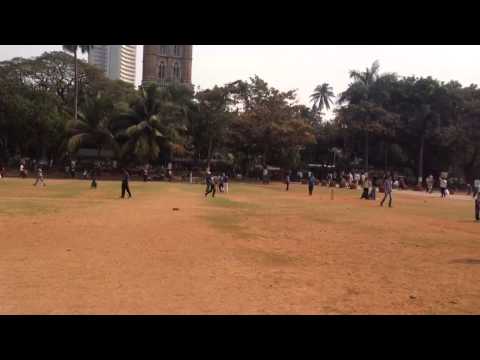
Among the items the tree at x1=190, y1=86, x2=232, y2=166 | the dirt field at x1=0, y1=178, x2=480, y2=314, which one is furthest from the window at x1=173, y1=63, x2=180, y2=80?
the dirt field at x1=0, y1=178, x2=480, y2=314

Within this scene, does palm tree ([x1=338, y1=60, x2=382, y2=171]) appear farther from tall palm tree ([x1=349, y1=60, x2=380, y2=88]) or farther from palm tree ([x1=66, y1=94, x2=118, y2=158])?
palm tree ([x1=66, y1=94, x2=118, y2=158])

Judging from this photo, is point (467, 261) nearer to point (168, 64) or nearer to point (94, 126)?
point (94, 126)

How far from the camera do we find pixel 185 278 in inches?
271

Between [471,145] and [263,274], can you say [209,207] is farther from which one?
[471,145]

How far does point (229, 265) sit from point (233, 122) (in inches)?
1565

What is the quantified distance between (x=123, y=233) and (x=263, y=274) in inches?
201

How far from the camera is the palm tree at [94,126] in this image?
44.7 m

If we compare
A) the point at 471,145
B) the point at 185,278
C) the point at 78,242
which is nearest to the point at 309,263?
the point at 185,278

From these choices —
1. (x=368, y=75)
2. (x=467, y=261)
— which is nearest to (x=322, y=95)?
(x=368, y=75)

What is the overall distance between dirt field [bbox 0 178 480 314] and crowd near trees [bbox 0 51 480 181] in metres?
31.3

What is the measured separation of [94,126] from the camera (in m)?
46.1

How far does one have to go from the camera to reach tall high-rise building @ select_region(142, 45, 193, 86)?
96188mm

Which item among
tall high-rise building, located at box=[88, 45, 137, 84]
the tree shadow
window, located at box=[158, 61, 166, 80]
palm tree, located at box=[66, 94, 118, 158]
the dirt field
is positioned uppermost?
tall high-rise building, located at box=[88, 45, 137, 84]
